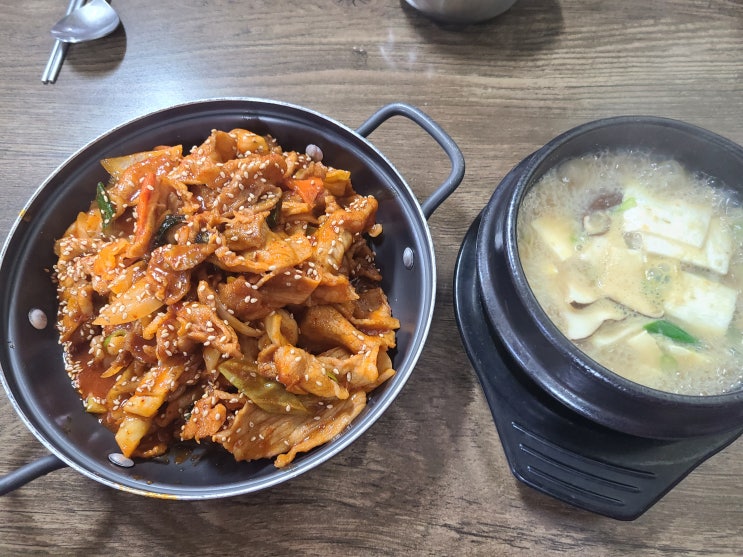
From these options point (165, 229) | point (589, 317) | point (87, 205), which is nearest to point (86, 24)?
point (87, 205)

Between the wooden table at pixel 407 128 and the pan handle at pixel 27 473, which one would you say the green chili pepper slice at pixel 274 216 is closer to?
the wooden table at pixel 407 128

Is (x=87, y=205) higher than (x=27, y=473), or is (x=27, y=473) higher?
(x=87, y=205)

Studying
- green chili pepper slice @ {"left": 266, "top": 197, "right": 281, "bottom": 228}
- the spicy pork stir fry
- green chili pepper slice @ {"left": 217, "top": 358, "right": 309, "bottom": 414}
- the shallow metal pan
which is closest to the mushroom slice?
the shallow metal pan

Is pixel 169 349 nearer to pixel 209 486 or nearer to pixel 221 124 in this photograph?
pixel 209 486

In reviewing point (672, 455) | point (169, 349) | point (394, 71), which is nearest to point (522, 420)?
point (672, 455)

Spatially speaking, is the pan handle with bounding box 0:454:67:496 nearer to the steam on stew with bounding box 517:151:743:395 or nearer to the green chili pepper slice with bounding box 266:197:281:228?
the green chili pepper slice with bounding box 266:197:281:228

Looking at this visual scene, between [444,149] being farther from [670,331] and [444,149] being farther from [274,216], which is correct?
[670,331]
